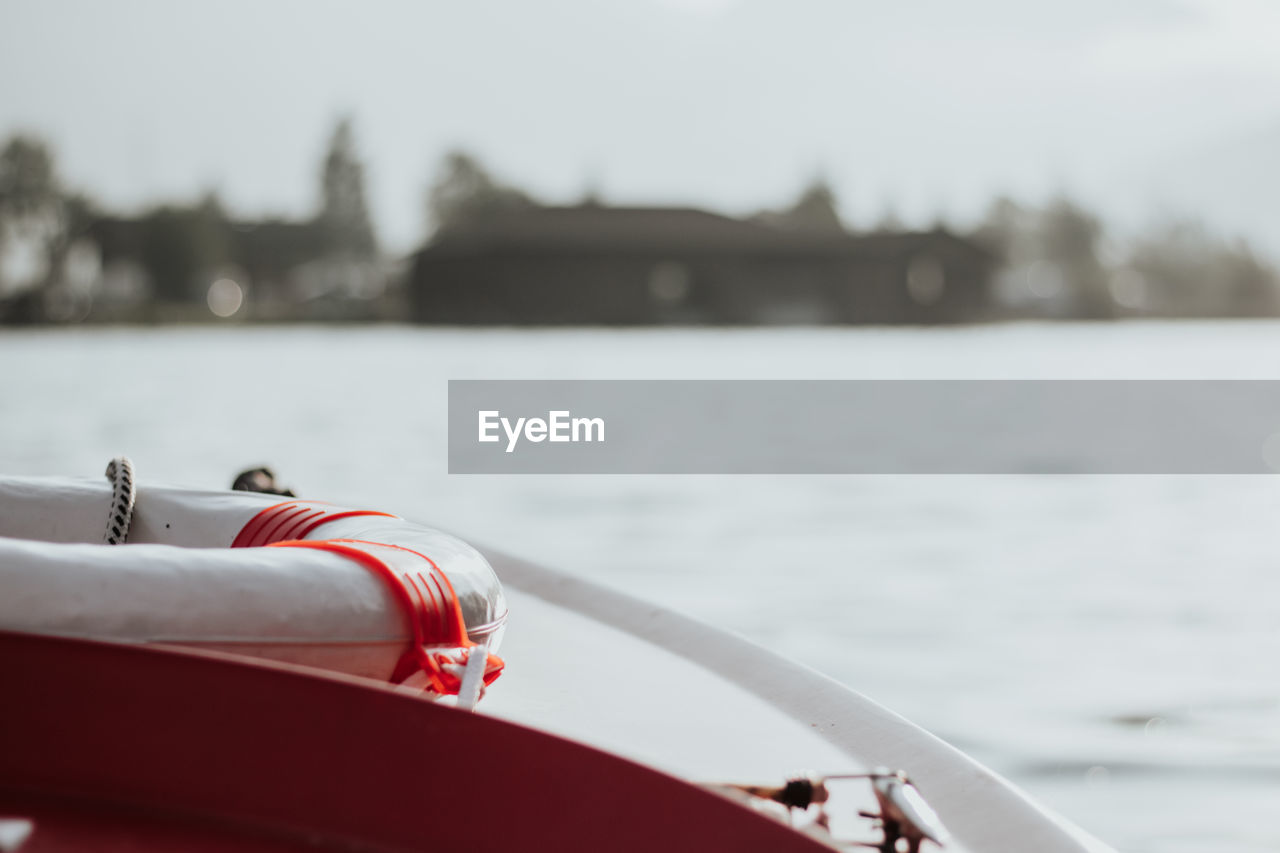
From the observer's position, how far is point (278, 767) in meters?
1.18

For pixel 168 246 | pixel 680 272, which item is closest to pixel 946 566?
pixel 680 272

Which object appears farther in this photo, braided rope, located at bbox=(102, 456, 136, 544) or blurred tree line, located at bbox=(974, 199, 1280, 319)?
blurred tree line, located at bbox=(974, 199, 1280, 319)

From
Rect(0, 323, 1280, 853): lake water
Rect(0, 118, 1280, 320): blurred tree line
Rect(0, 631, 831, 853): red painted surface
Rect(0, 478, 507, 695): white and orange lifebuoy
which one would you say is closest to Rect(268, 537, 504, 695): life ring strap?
Rect(0, 478, 507, 695): white and orange lifebuoy

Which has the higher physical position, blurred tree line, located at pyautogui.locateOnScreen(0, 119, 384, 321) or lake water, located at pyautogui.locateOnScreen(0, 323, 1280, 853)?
blurred tree line, located at pyautogui.locateOnScreen(0, 119, 384, 321)

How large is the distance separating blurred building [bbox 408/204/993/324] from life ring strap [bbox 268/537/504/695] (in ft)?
106

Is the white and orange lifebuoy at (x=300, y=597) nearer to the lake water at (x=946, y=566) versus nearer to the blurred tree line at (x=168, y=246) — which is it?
the lake water at (x=946, y=566)

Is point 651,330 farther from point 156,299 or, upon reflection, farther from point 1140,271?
point 1140,271

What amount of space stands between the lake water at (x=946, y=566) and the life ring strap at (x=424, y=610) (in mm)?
1868

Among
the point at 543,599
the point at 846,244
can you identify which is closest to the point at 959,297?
the point at 846,244

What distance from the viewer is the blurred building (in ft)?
111

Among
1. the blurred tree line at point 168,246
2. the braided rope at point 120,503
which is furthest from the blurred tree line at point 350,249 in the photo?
the braided rope at point 120,503

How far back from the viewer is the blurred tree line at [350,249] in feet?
157

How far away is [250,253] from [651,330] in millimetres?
24400

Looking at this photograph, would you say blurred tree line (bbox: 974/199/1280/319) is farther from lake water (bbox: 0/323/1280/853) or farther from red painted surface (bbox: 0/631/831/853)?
red painted surface (bbox: 0/631/831/853)
